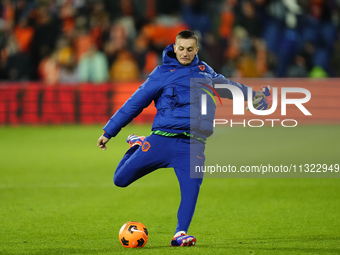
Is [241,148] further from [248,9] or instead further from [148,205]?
[248,9]

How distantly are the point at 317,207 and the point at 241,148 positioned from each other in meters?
5.74

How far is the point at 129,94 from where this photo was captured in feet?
58.7

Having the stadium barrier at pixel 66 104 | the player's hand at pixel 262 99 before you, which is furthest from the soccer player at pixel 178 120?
the stadium barrier at pixel 66 104

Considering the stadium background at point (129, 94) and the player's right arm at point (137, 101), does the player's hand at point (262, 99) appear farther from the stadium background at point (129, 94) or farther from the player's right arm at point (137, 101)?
the stadium background at point (129, 94)

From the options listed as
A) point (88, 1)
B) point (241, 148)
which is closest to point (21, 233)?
point (241, 148)

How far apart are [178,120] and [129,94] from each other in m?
12.5

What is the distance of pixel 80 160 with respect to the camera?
12570 mm

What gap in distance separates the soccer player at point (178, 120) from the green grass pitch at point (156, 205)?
0.60 m

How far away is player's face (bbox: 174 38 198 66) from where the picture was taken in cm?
553

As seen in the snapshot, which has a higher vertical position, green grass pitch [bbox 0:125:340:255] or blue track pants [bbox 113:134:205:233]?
blue track pants [bbox 113:134:205:233]

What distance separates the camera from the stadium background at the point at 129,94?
850 centimetres

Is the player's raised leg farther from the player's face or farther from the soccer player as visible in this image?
the player's face

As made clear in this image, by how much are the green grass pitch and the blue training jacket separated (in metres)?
1.11

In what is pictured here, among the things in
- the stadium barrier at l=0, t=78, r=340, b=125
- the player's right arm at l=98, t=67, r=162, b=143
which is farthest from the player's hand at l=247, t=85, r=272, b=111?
the stadium barrier at l=0, t=78, r=340, b=125
